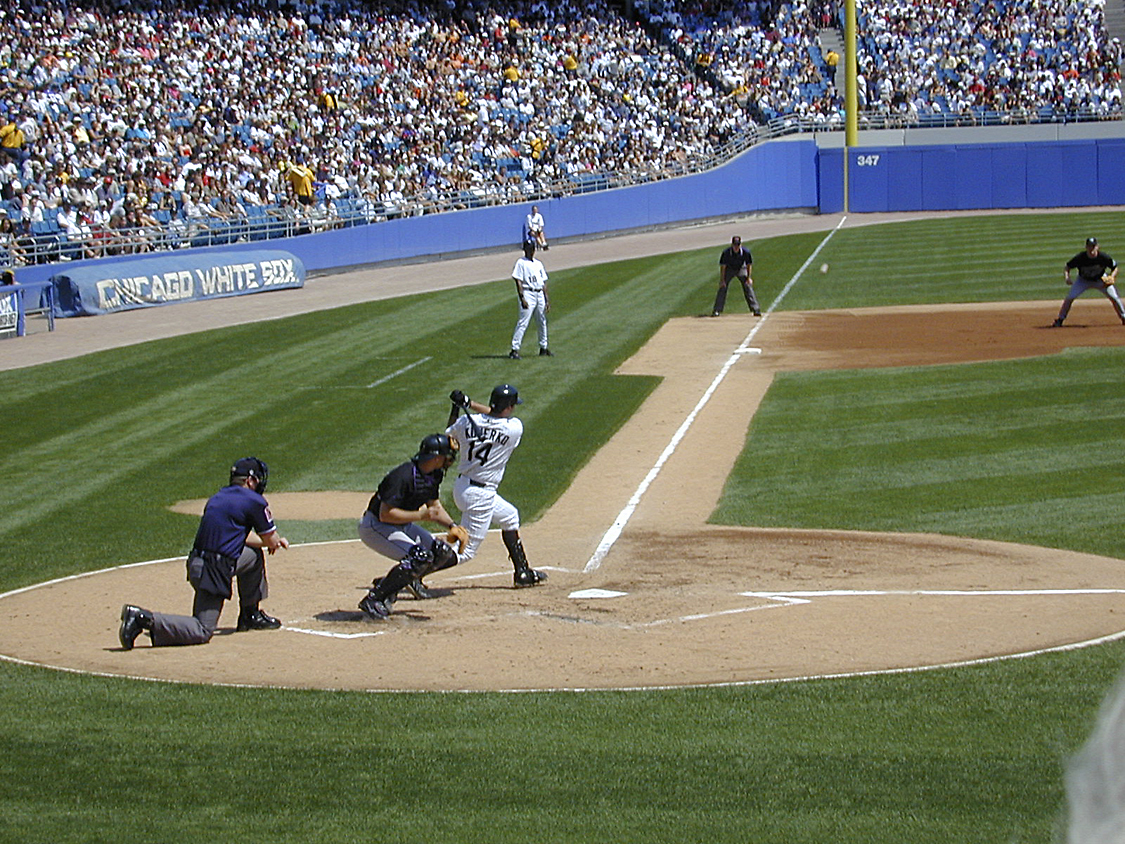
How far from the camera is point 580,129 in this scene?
50531mm

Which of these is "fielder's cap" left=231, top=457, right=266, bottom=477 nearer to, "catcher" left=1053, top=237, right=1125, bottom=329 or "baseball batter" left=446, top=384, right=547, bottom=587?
"baseball batter" left=446, top=384, right=547, bottom=587

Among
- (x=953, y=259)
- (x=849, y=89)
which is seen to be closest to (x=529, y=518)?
(x=953, y=259)

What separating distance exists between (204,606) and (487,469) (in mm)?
2435

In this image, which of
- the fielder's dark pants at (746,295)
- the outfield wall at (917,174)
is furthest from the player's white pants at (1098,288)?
the outfield wall at (917,174)

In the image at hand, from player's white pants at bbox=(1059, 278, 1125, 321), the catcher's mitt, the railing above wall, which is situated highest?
the railing above wall

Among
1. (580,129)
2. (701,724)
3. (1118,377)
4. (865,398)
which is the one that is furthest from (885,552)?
(580,129)

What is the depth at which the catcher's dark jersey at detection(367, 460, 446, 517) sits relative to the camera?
10602 millimetres

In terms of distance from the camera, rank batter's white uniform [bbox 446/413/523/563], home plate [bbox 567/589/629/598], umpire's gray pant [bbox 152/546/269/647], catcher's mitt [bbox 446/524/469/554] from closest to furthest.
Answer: umpire's gray pant [bbox 152/546/269/647], catcher's mitt [bbox 446/524/469/554], home plate [bbox 567/589/629/598], batter's white uniform [bbox 446/413/523/563]

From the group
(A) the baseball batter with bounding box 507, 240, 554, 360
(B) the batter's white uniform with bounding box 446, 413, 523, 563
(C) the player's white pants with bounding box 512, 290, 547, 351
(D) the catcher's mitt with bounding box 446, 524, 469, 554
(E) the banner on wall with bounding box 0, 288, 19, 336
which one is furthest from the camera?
(E) the banner on wall with bounding box 0, 288, 19, 336

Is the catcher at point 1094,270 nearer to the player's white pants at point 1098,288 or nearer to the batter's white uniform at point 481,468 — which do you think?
the player's white pants at point 1098,288

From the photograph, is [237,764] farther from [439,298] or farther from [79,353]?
[439,298]

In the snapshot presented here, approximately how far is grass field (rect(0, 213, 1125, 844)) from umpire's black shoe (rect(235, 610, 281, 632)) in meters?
1.47

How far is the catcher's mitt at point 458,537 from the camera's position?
10500mm

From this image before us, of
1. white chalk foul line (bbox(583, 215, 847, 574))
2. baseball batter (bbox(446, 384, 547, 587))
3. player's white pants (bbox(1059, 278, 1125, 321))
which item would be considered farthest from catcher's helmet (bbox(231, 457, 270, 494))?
player's white pants (bbox(1059, 278, 1125, 321))
